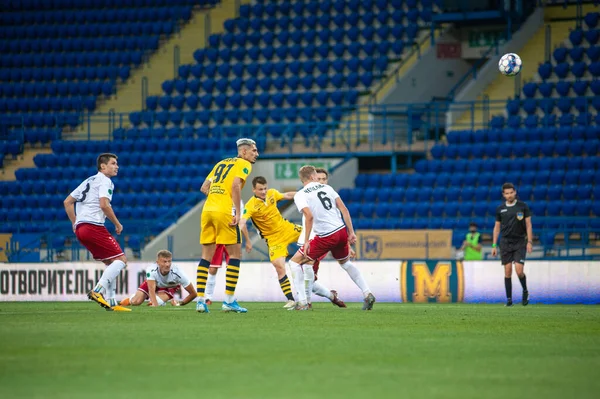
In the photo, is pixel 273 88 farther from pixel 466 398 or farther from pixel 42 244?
pixel 466 398

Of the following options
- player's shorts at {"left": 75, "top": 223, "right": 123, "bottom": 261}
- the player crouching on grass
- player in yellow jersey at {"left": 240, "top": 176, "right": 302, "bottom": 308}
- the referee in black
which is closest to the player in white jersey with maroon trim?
player's shorts at {"left": 75, "top": 223, "right": 123, "bottom": 261}

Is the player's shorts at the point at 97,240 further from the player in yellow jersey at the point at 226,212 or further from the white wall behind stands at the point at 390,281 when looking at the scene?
the white wall behind stands at the point at 390,281

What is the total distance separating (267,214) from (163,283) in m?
2.28

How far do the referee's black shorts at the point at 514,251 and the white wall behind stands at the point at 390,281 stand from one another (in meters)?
2.26

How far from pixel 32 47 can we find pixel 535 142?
63.2 feet

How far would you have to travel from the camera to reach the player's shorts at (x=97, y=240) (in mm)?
14656

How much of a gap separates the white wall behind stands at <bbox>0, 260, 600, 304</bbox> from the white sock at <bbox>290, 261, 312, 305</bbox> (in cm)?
579

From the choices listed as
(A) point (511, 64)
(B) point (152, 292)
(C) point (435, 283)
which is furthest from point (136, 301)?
(A) point (511, 64)

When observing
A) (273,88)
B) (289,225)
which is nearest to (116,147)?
(273,88)

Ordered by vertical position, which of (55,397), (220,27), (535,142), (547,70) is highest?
(220,27)

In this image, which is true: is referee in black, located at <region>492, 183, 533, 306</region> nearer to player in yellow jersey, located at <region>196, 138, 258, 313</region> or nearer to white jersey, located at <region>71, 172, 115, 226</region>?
player in yellow jersey, located at <region>196, 138, 258, 313</region>

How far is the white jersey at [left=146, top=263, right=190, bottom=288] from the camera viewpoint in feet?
56.9

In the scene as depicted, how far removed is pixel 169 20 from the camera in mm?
39062

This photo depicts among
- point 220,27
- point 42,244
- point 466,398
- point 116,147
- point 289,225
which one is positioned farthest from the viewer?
point 220,27
